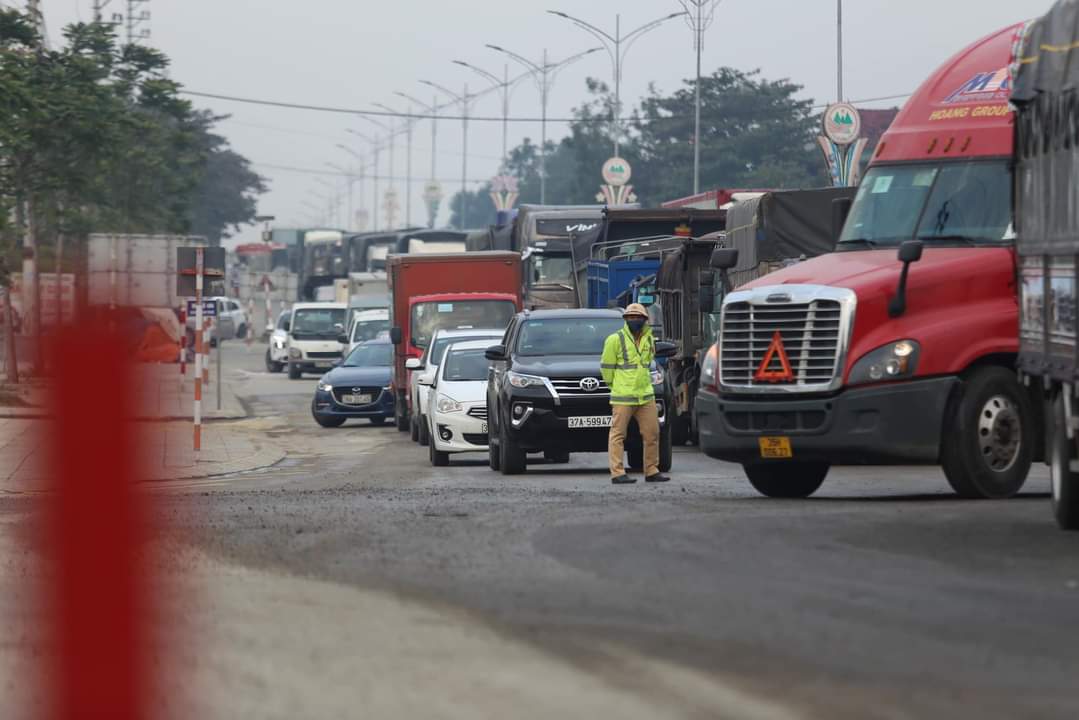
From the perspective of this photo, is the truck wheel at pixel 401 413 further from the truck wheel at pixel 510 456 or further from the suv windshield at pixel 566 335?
the truck wheel at pixel 510 456

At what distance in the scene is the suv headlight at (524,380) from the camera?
21.4 m

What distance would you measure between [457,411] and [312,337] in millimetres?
37364

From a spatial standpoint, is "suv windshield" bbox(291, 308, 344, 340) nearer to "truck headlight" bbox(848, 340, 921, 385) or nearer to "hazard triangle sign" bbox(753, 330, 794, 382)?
"hazard triangle sign" bbox(753, 330, 794, 382)

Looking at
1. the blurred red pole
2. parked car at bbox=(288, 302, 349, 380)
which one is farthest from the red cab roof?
parked car at bbox=(288, 302, 349, 380)

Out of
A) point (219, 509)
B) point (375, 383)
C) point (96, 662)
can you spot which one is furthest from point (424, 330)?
point (96, 662)

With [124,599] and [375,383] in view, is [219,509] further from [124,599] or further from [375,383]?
[375,383]

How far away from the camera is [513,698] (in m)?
6.89

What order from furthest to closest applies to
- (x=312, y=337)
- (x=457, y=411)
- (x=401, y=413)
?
(x=312, y=337) < (x=401, y=413) < (x=457, y=411)

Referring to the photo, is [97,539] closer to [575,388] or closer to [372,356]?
[575,388]

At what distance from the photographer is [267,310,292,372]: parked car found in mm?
66062

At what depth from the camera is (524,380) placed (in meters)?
21.5

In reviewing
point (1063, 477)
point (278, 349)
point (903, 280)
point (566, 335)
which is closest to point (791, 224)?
point (566, 335)

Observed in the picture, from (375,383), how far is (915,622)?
27768mm

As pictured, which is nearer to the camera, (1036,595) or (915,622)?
(915,622)
